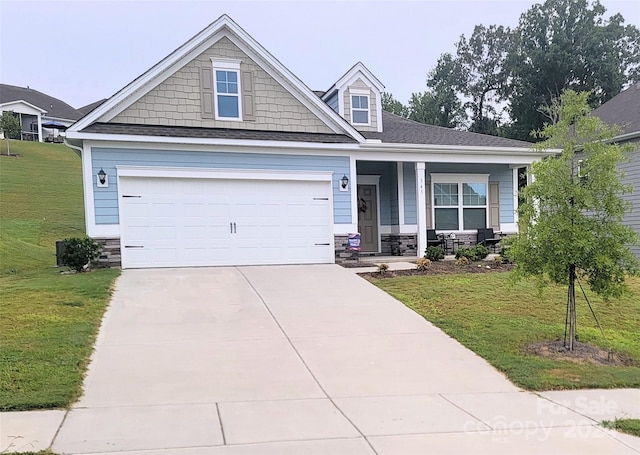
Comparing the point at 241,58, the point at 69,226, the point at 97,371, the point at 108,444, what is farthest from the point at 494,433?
the point at 69,226

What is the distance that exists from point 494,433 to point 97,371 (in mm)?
3991

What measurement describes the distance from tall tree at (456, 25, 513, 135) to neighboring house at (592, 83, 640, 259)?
20.8 meters

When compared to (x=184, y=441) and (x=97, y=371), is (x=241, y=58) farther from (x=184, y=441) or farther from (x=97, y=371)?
(x=184, y=441)

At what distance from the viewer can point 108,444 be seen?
11.6 feet

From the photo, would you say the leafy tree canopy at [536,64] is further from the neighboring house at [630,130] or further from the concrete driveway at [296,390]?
the concrete driveway at [296,390]

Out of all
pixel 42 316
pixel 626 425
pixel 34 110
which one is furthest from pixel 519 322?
pixel 34 110

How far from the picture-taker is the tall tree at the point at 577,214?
244 inches

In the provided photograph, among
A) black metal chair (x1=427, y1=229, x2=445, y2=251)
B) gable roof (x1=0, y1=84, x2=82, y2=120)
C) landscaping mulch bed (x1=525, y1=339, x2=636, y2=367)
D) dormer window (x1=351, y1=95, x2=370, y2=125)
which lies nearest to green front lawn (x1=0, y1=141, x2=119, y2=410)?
landscaping mulch bed (x1=525, y1=339, x2=636, y2=367)

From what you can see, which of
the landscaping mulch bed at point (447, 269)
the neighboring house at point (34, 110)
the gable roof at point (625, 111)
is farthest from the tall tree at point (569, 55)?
the neighboring house at point (34, 110)

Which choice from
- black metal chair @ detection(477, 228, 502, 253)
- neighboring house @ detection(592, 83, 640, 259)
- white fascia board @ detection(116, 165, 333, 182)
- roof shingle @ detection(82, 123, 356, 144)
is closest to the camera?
roof shingle @ detection(82, 123, 356, 144)

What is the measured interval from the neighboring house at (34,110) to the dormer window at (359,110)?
33.3m

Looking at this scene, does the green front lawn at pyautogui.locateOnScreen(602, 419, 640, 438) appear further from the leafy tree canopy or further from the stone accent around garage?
the leafy tree canopy

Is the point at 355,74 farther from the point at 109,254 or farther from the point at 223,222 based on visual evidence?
the point at 109,254

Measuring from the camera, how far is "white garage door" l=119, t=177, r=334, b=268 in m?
11.6
